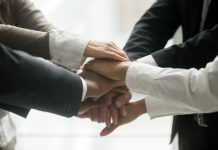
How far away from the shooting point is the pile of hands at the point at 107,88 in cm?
129

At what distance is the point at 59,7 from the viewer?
2.43m

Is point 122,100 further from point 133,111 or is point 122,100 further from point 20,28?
A: point 20,28

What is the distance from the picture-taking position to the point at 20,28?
1.34m

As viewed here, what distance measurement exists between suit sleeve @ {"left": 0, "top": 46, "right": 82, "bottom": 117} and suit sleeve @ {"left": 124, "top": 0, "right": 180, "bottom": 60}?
47 centimetres

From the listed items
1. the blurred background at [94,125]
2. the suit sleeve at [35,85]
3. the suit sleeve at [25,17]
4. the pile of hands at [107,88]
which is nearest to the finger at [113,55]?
the pile of hands at [107,88]

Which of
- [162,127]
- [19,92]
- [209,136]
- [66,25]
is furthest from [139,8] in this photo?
[19,92]

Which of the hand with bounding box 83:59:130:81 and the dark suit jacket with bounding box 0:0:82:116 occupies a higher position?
the dark suit jacket with bounding box 0:0:82:116

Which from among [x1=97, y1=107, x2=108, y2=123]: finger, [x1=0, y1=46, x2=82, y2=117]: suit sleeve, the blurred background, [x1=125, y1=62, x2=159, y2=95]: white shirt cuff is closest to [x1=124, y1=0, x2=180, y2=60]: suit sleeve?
[x1=97, y1=107, x2=108, y2=123]: finger

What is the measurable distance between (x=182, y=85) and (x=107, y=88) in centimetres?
36

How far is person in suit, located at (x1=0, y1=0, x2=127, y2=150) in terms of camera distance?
129 centimetres

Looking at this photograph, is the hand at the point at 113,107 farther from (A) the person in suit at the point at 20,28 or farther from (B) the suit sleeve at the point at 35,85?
(B) the suit sleeve at the point at 35,85

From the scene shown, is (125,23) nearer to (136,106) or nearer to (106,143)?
(106,143)

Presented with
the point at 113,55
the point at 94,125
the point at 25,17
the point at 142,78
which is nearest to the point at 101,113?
the point at 113,55

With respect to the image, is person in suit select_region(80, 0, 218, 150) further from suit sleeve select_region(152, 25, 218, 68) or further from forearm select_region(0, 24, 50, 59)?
forearm select_region(0, 24, 50, 59)
